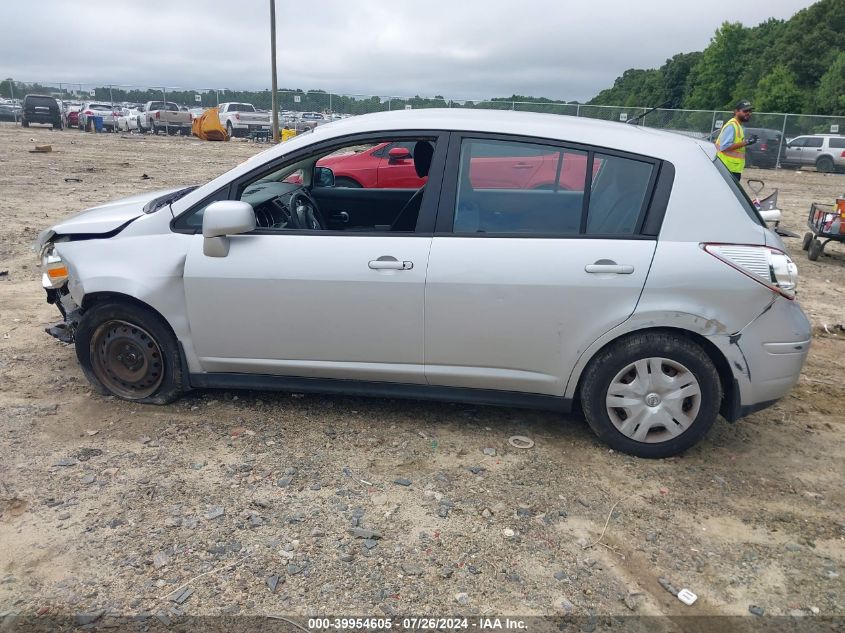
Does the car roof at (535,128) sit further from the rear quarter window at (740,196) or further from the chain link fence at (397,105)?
the chain link fence at (397,105)

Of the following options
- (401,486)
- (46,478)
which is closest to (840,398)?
(401,486)

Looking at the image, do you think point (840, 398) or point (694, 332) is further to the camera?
point (840, 398)

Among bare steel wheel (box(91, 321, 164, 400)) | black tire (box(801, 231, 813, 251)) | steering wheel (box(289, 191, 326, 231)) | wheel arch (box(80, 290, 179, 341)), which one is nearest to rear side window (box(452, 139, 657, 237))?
steering wheel (box(289, 191, 326, 231))

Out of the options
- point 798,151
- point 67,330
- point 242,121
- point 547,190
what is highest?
point 242,121

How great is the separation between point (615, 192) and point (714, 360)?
1.06 m

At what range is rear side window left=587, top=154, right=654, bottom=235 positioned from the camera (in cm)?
354

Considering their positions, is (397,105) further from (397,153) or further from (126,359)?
(126,359)

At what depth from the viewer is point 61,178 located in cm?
1491

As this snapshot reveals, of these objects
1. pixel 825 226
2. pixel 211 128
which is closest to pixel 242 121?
pixel 211 128

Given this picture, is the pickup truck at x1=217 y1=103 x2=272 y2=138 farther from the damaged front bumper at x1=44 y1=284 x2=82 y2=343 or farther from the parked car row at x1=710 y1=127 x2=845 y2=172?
the damaged front bumper at x1=44 y1=284 x2=82 y2=343

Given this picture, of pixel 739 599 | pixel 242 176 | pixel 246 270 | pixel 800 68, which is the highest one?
pixel 800 68

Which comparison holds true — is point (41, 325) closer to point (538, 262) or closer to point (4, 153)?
point (538, 262)

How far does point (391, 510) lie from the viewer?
3.21 meters

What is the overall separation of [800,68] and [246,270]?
6143 cm
